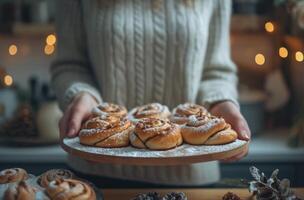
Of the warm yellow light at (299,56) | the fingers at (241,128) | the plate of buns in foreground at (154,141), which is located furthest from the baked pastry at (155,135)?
the warm yellow light at (299,56)

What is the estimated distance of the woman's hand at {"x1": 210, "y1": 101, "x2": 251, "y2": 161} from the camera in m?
0.94

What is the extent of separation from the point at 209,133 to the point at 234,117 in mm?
112

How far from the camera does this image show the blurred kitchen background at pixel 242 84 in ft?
5.36

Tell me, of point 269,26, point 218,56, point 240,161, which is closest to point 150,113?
point 218,56

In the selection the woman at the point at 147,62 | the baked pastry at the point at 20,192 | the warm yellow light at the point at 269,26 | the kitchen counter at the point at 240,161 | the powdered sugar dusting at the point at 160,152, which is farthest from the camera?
the warm yellow light at the point at 269,26

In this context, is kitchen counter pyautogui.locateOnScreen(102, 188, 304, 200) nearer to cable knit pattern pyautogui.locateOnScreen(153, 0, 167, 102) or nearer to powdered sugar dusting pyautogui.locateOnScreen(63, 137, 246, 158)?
powdered sugar dusting pyautogui.locateOnScreen(63, 137, 246, 158)

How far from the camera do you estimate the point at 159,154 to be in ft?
2.76

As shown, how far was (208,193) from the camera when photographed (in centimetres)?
94

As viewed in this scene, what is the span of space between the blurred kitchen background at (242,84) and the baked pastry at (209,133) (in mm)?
717

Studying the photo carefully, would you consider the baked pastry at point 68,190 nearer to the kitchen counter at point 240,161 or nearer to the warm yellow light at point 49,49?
the kitchen counter at point 240,161

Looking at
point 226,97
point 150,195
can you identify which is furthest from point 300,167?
point 150,195

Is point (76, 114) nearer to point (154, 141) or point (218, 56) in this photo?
point (154, 141)

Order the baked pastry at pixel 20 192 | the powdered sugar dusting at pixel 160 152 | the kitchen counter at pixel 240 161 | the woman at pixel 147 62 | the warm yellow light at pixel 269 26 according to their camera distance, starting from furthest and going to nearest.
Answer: the warm yellow light at pixel 269 26 < the kitchen counter at pixel 240 161 < the woman at pixel 147 62 < the powdered sugar dusting at pixel 160 152 < the baked pastry at pixel 20 192

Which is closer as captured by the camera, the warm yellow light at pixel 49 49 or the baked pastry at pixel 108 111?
the baked pastry at pixel 108 111
